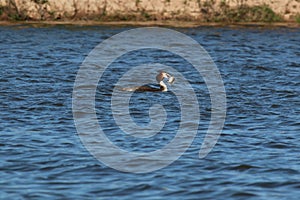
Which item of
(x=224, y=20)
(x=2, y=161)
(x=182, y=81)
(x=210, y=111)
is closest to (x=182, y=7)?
(x=224, y=20)

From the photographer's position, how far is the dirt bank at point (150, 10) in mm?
28328

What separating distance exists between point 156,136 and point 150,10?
15.1 metres

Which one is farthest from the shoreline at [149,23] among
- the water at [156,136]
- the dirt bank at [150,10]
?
the water at [156,136]

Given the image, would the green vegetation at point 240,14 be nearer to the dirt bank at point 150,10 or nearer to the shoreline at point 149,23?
the dirt bank at point 150,10

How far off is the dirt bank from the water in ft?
10.6

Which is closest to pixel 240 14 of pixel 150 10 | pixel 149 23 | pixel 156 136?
pixel 150 10

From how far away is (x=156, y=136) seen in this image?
13797 millimetres

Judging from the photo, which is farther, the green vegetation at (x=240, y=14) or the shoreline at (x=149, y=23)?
the green vegetation at (x=240, y=14)

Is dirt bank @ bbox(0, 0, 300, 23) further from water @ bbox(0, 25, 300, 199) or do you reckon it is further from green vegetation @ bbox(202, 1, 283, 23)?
water @ bbox(0, 25, 300, 199)

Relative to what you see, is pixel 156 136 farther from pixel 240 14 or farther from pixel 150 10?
pixel 240 14

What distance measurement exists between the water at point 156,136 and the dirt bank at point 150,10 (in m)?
3.24

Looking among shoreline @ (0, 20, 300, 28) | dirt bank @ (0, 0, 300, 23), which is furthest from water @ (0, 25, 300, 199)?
dirt bank @ (0, 0, 300, 23)

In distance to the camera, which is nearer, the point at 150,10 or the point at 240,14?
the point at 150,10

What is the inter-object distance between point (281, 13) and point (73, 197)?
1982cm
